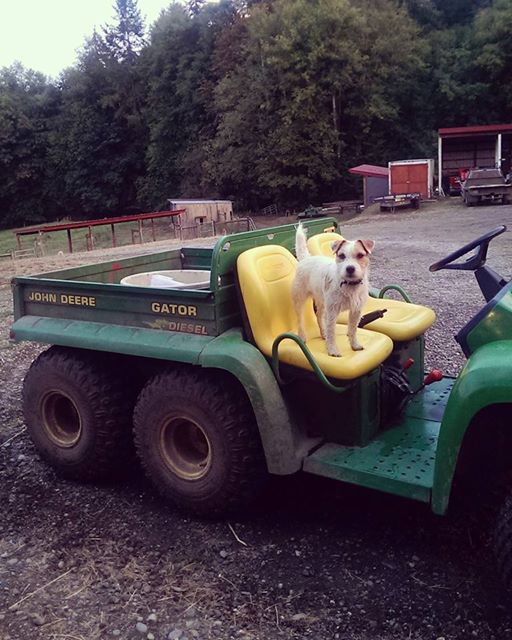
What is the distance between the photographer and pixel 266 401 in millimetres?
3150

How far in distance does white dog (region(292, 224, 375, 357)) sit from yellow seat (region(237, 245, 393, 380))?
8 cm

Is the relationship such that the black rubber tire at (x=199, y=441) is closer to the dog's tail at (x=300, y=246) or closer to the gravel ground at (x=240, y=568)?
the gravel ground at (x=240, y=568)

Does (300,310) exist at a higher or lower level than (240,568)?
higher

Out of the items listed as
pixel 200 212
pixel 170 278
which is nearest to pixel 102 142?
pixel 200 212

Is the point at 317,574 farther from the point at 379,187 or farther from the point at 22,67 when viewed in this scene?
the point at 22,67

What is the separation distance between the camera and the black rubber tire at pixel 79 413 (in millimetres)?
3801

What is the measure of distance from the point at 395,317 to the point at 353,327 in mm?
692

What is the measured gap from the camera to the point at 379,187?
3195cm

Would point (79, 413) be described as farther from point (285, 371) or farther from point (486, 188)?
point (486, 188)

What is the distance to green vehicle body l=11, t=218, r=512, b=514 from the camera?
2814 mm

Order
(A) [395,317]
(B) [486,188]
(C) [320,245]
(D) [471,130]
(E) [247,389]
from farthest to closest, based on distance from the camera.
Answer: (D) [471,130]
(B) [486,188]
(C) [320,245]
(A) [395,317]
(E) [247,389]

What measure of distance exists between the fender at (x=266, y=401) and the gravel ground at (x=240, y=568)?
1.40 feet

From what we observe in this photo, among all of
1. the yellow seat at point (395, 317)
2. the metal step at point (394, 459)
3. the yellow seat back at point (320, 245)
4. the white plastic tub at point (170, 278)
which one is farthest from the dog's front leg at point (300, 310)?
the white plastic tub at point (170, 278)

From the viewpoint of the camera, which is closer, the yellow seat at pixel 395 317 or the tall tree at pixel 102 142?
the yellow seat at pixel 395 317
